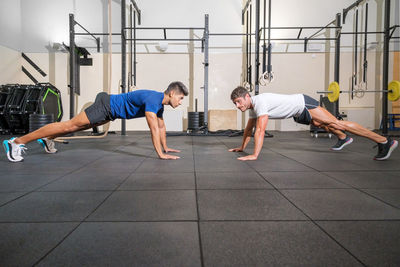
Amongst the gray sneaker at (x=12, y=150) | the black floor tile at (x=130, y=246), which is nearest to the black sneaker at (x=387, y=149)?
the black floor tile at (x=130, y=246)

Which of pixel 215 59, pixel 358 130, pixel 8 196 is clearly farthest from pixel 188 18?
pixel 8 196

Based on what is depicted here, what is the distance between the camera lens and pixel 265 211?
3.52ft

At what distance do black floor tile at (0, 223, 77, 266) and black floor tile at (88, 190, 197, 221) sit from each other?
14 cm

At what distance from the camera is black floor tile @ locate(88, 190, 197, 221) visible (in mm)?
1009

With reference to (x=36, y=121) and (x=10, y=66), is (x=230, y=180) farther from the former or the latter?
(x=10, y=66)

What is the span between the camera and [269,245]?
0.78 metres

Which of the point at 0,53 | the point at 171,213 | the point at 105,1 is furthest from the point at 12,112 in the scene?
the point at 171,213

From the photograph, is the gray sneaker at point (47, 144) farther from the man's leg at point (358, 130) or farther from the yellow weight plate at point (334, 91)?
the yellow weight plate at point (334, 91)

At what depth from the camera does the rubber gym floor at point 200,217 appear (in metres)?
0.72

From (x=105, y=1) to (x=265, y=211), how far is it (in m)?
6.81

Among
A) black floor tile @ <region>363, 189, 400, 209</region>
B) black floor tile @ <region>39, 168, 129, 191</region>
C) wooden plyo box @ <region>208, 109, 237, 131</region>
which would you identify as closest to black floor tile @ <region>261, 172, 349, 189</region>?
black floor tile @ <region>363, 189, 400, 209</region>

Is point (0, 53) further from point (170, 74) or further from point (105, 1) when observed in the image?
point (170, 74)

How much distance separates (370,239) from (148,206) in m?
0.84

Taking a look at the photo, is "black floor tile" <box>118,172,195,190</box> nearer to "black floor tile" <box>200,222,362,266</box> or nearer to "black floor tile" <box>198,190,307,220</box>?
"black floor tile" <box>198,190,307,220</box>
